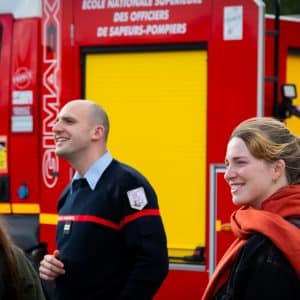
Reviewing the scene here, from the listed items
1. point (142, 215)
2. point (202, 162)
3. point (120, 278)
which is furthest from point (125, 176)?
point (202, 162)

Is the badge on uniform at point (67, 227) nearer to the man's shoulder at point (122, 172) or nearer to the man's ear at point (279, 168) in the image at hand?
the man's shoulder at point (122, 172)

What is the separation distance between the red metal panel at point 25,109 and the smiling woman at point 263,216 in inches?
141

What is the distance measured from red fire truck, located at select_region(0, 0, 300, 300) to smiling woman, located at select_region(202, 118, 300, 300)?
8.98ft

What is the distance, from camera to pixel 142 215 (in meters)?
3.62

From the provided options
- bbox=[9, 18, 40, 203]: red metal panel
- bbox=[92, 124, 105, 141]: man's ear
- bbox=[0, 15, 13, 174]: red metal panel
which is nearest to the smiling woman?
bbox=[92, 124, 105, 141]: man's ear

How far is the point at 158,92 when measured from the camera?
226 inches

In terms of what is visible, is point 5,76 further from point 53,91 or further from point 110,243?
point 110,243

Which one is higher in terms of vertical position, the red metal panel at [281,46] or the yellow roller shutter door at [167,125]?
the red metal panel at [281,46]

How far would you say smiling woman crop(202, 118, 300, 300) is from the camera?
239 centimetres

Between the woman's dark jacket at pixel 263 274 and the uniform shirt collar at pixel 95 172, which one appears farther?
the uniform shirt collar at pixel 95 172

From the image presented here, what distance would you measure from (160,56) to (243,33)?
0.61 meters

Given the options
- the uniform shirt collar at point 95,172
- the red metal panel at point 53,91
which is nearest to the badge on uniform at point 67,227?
the uniform shirt collar at point 95,172

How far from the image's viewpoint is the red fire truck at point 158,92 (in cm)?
545

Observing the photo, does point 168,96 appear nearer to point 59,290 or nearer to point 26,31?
point 26,31
